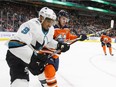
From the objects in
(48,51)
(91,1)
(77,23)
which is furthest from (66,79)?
(91,1)

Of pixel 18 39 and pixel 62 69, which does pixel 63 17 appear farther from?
pixel 62 69

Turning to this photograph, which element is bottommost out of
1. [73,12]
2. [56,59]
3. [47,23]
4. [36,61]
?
[73,12]

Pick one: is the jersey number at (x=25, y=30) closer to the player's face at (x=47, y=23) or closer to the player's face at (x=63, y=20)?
the player's face at (x=47, y=23)

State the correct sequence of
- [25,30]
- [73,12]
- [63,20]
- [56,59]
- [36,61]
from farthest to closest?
[73,12] < [63,20] < [56,59] < [36,61] < [25,30]

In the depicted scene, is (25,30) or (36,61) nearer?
(25,30)

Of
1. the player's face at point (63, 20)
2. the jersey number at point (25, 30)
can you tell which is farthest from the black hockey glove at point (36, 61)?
the player's face at point (63, 20)

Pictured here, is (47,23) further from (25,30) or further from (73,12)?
(73,12)

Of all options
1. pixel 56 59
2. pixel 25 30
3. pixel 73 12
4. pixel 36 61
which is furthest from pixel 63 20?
pixel 73 12

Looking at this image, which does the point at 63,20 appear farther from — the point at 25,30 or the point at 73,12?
the point at 73,12

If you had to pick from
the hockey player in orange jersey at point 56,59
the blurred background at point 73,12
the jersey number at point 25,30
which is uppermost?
the jersey number at point 25,30

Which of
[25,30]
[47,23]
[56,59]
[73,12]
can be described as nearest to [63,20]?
[56,59]

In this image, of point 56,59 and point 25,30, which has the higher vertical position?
point 25,30

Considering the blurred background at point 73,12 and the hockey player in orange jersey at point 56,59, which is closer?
the hockey player in orange jersey at point 56,59

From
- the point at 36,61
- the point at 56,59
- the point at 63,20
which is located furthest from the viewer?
the point at 63,20
